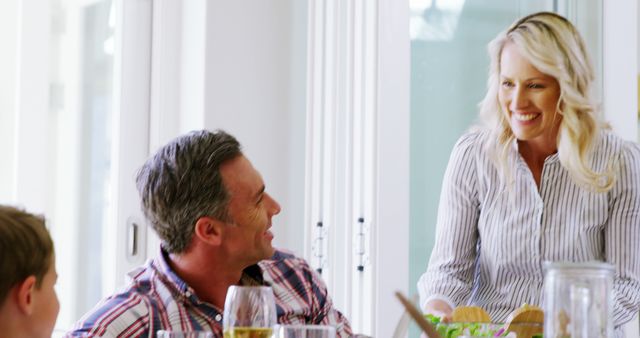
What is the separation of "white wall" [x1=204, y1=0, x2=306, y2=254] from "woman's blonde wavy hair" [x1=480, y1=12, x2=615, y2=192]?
160 cm

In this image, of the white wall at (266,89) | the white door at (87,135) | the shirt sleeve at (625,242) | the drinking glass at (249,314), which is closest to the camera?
the drinking glass at (249,314)

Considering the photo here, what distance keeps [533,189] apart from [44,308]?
1.46 meters

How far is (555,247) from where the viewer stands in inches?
106

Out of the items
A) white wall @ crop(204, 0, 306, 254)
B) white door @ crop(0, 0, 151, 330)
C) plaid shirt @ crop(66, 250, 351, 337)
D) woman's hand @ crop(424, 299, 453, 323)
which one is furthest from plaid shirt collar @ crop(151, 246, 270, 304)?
white door @ crop(0, 0, 151, 330)

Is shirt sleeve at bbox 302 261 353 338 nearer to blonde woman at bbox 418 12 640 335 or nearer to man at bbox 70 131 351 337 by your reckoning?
man at bbox 70 131 351 337

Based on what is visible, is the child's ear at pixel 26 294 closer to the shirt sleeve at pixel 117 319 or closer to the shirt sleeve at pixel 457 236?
the shirt sleeve at pixel 117 319

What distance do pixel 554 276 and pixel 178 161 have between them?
1.12 m

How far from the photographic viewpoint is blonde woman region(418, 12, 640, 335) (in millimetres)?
2674

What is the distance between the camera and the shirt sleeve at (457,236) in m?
2.71

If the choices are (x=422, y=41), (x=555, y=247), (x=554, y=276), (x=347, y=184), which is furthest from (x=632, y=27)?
(x=554, y=276)

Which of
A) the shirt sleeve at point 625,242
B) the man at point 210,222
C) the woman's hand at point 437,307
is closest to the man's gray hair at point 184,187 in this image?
the man at point 210,222

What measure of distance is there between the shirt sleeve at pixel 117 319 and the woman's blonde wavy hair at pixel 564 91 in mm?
1033

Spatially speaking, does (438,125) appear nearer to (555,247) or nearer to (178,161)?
(555,247)

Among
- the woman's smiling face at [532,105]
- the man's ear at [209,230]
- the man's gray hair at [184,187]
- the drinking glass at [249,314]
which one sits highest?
the woman's smiling face at [532,105]
